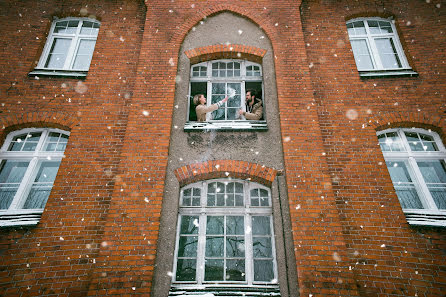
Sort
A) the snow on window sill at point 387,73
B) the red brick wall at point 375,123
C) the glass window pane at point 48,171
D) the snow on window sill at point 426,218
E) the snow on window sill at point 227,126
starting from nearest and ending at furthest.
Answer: the red brick wall at point 375,123
the snow on window sill at point 426,218
the glass window pane at point 48,171
the snow on window sill at point 227,126
the snow on window sill at point 387,73

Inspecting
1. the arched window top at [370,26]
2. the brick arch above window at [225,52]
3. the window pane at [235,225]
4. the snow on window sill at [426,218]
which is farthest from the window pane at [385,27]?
the window pane at [235,225]

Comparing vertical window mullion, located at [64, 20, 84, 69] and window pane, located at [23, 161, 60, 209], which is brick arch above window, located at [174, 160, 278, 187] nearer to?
window pane, located at [23, 161, 60, 209]

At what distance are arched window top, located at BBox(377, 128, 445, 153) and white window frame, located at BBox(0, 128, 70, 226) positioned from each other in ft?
23.8

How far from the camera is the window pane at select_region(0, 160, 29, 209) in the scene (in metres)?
4.73

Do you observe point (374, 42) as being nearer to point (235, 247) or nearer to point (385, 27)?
point (385, 27)

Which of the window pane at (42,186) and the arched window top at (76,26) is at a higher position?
the arched window top at (76,26)

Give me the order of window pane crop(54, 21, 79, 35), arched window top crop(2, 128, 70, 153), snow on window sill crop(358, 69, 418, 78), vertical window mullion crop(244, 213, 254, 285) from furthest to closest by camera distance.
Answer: window pane crop(54, 21, 79, 35), snow on window sill crop(358, 69, 418, 78), arched window top crop(2, 128, 70, 153), vertical window mullion crop(244, 213, 254, 285)

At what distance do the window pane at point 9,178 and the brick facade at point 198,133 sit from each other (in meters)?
0.74

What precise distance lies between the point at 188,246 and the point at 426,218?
453 centimetres

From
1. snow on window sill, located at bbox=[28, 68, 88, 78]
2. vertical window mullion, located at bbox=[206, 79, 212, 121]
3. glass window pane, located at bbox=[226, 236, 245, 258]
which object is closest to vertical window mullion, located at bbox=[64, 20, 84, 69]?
snow on window sill, located at bbox=[28, 68, 88, 78]

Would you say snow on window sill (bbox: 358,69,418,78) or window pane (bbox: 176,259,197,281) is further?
snow on window sill (bbox: 358,69,418,78)

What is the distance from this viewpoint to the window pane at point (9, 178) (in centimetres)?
473

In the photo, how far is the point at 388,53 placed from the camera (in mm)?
6363

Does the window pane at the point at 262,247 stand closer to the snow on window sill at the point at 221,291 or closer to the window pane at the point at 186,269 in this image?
the snow on window sill at the point at 221,291
